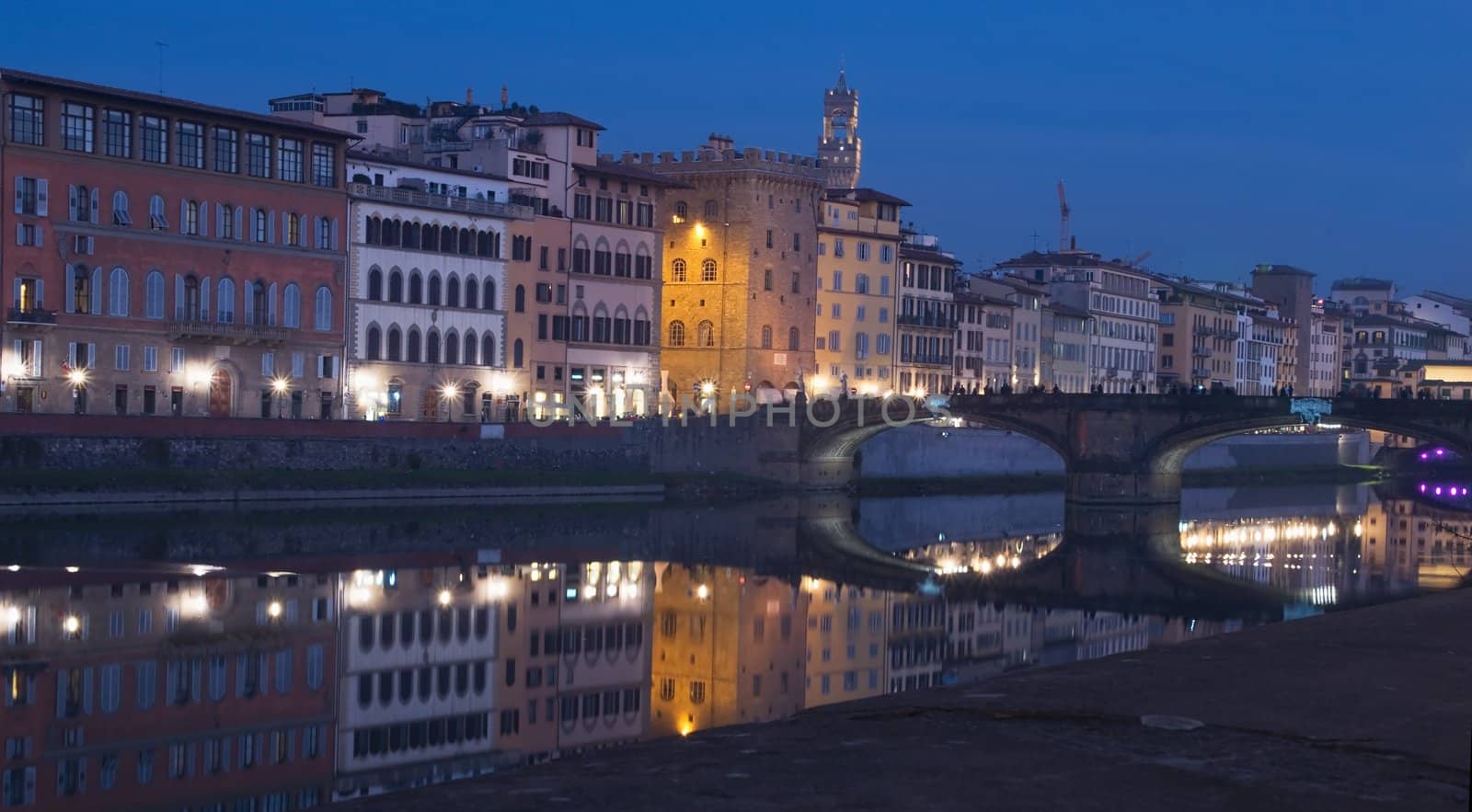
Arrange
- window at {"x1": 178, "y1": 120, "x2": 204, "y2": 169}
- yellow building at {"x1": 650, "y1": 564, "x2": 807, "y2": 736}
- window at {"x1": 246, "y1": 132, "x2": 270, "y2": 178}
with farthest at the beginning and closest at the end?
window at {"x1": 246, "y1": 132, "x2": 270, "y2": 178} < window at {"x1": 178, "y1": 120, "x2": 204, "y2": 169} < yellow building at {"x1": 650, "y1": 564, "x2": 807, "y2": 736}

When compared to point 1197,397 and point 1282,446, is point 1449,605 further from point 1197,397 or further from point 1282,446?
point 1282,446

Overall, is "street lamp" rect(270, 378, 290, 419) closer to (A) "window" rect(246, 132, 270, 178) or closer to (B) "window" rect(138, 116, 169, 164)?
(A) "window" rect(246, 132, 270, 178)

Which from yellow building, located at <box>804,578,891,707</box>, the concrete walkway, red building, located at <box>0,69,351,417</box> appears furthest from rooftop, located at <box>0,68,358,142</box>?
the concrete walkway

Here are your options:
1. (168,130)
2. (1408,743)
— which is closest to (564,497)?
(168,130)

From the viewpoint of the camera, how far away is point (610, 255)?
8862cm

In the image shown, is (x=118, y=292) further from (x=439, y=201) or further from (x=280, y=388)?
(x=439, y=201)

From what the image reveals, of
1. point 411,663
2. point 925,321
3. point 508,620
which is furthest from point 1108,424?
point 411,663

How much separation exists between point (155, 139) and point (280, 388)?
34.3 feet

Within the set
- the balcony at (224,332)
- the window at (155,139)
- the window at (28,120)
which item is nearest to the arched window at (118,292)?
the balcony at (224,332)

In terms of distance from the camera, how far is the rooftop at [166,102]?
63.4m

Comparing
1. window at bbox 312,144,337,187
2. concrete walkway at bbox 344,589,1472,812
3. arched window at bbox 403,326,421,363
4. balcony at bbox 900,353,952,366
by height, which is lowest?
concrete walkway at bbox 344,589,1472,812

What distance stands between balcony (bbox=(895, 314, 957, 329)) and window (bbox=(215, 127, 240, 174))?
151 feet

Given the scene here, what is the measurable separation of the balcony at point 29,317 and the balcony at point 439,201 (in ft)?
46.9

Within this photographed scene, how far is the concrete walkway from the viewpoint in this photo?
1647cm
